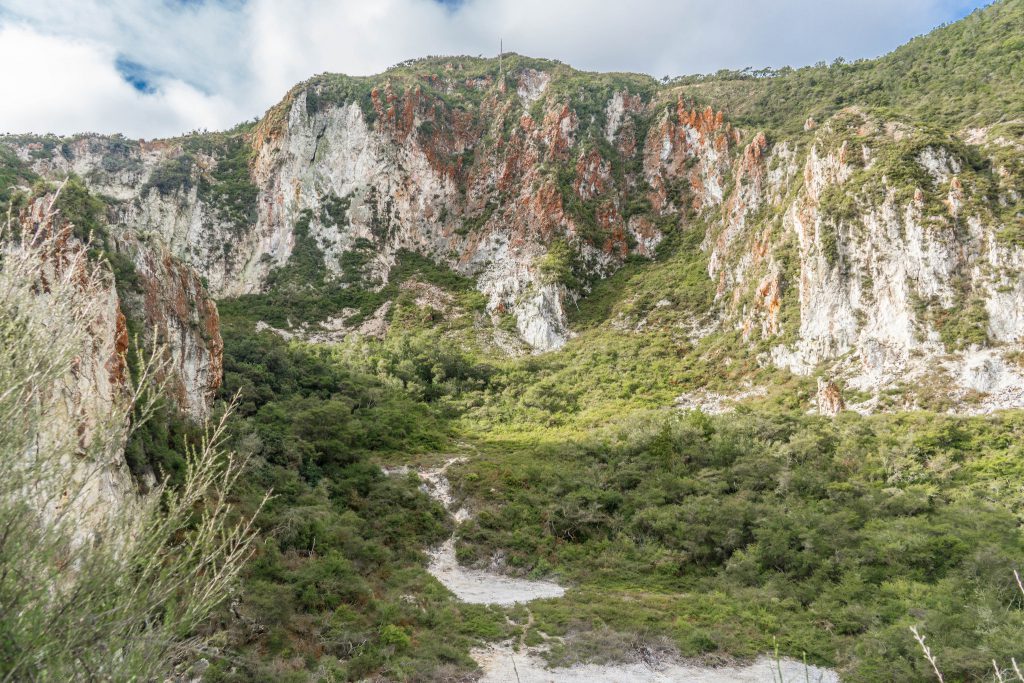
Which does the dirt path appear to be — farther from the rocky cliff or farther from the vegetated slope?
the vegetated slope

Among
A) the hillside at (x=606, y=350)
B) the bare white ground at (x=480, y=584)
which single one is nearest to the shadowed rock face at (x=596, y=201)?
the hillside at (x=606, y=350)

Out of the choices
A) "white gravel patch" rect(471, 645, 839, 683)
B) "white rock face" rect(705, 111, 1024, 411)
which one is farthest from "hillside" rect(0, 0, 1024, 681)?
"white gravel patch" rect(471, 645, 839, 683)

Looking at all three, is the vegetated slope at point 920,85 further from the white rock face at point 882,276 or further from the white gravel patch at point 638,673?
the white gravel patch at point 638,673

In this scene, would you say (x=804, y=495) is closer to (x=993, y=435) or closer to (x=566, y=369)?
(x=993, y=435)

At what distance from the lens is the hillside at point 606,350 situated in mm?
11273

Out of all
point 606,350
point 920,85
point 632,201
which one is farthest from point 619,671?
point 920,85

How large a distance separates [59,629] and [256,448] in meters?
15.3

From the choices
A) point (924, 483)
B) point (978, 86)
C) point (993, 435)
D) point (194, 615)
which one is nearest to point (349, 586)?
point (194, 615)

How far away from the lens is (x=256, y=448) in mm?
17203

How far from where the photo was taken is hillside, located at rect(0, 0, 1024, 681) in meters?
11.3

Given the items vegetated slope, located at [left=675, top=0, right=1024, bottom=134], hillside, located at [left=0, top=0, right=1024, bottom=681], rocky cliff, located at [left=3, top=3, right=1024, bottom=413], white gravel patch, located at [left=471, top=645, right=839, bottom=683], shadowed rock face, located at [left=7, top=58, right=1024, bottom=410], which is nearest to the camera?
white gravel patch, located at [left=471, top=645, right=839, bottom=683]

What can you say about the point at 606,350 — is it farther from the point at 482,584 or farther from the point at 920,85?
the point at 920,85

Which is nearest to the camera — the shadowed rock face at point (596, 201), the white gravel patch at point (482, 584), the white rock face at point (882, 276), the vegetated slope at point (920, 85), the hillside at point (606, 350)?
the hillside at point (606, 350)

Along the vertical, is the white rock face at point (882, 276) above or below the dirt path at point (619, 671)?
above
